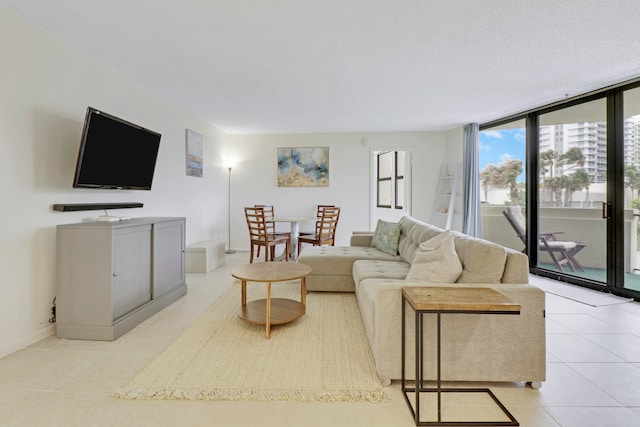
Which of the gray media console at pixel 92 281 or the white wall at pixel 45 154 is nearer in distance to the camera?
the white wall at pixel 45 154

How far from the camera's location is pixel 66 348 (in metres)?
2.25

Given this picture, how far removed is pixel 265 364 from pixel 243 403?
37 cm

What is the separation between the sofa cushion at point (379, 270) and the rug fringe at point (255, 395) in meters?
1.11

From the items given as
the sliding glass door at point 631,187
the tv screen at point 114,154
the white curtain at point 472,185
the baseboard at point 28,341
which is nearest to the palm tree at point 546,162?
the sliding glass door at point 631,187

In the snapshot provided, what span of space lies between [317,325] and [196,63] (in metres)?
2.68

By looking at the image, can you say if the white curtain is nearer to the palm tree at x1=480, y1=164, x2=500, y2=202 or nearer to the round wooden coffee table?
the palm tree at x1=480, y1=164, x2=500, y2=202

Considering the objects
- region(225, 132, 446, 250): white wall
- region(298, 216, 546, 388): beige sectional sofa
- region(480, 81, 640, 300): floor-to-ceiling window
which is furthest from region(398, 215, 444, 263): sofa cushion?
region(225, 132, 446, 250): white wall

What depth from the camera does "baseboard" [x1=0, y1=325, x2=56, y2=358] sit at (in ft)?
6.99

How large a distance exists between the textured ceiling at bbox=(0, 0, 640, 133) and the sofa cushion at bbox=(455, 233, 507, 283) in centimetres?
162

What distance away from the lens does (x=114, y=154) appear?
283 centimetres

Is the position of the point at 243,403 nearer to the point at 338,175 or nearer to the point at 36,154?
the point at 36,154

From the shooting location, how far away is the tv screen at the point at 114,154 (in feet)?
8.19

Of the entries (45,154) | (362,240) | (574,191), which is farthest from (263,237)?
(574,191)

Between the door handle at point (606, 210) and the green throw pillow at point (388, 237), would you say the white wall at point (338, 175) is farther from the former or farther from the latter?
the door handle at point (606, 210)
